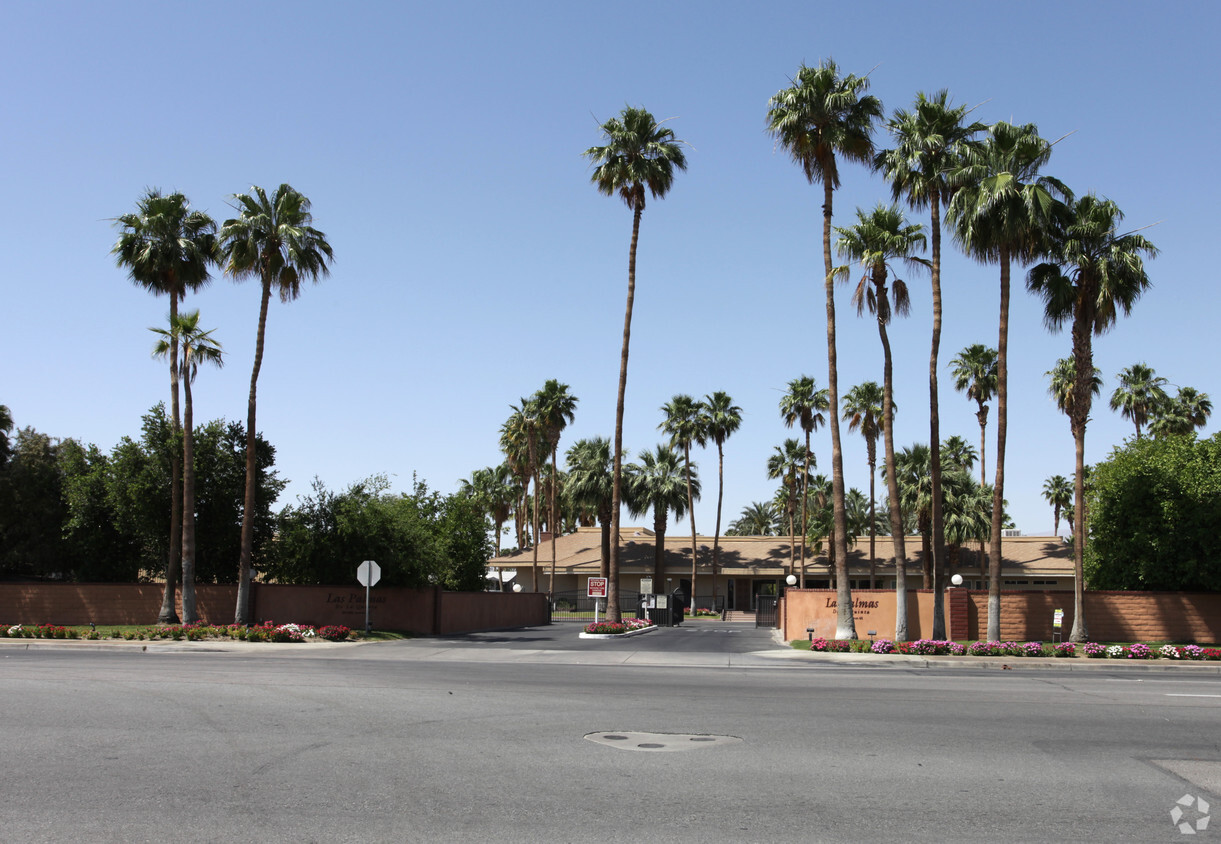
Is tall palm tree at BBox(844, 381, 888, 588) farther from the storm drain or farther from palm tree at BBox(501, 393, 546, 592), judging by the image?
the storm drain

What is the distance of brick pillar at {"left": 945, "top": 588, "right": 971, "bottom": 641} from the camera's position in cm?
3008

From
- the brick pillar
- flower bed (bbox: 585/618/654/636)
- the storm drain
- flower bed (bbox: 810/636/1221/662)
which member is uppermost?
the storm drain

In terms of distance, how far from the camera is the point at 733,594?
68.4 m

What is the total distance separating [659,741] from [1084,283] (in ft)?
78.6

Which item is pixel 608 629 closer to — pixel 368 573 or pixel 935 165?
pixel 368 573

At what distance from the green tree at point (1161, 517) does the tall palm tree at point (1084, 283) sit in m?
3.28

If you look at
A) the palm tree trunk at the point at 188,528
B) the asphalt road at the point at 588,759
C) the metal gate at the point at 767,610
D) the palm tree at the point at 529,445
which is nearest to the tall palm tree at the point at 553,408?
the palm tree at the point at 529,445

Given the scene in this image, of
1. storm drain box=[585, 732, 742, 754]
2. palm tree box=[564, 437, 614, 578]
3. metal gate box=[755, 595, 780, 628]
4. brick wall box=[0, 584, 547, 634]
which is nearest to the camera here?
storm drain box=[585, 732, 742, 754]

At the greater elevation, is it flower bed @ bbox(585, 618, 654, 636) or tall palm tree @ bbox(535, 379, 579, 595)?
tall palm tree @ bbox(535, 379, 579, 595)

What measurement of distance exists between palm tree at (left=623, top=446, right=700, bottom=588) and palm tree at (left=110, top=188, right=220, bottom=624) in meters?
33.1

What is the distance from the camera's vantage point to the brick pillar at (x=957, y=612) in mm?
30078

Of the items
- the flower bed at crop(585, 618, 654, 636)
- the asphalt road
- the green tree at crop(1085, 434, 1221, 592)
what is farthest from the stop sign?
the green tree at crop(1085, 434, 1221, 592)

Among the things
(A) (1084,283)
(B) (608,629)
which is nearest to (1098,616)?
(A) (1084,283)

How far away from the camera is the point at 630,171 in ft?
116
